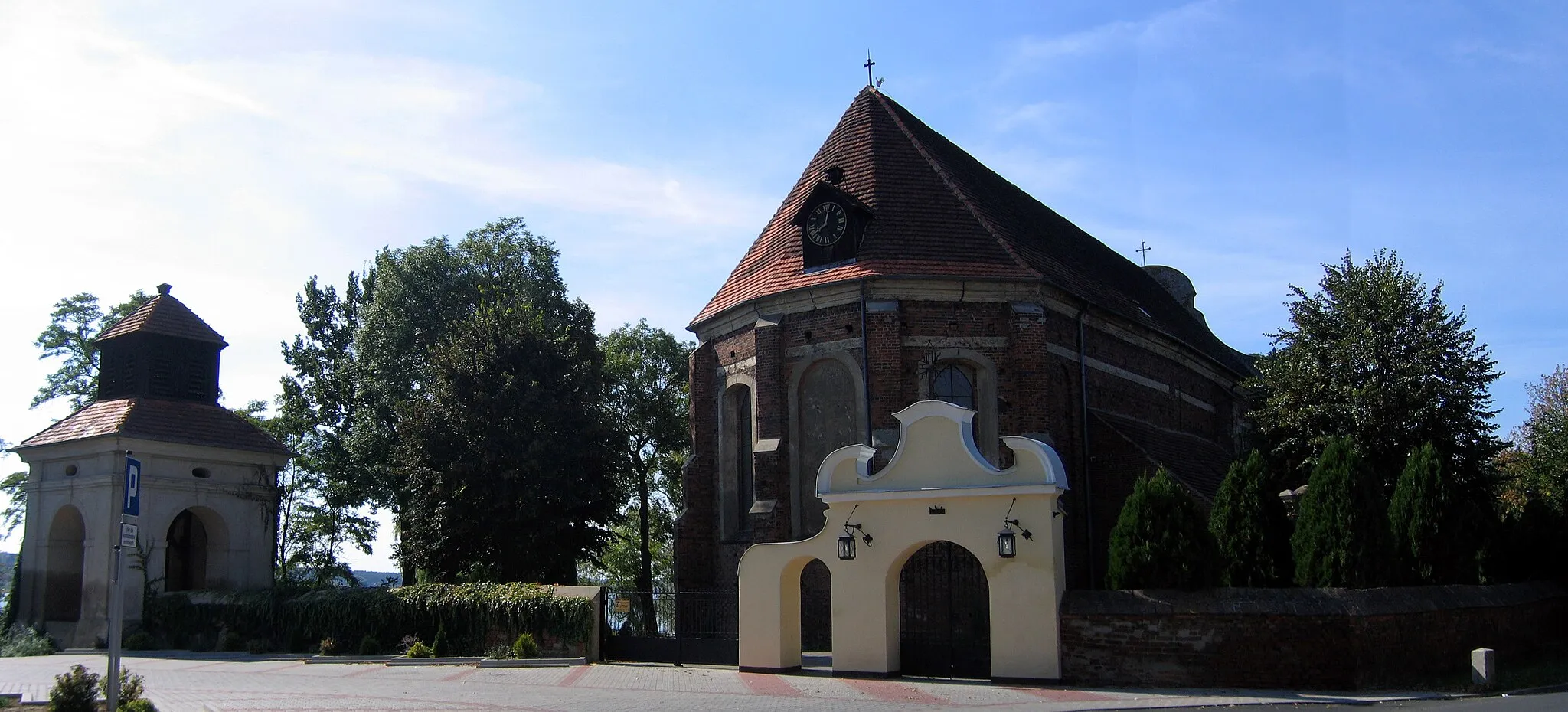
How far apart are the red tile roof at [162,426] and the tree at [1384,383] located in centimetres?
2433

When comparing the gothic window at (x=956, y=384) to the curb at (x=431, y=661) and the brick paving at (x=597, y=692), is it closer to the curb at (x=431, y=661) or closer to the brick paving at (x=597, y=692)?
the brick paving at (x=597, y=692)

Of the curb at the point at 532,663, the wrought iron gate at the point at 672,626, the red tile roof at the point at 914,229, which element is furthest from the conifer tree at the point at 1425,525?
the curb at the point at 532,663

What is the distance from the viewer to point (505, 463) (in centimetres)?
2864

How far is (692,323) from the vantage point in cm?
2792

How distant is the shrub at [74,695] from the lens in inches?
525

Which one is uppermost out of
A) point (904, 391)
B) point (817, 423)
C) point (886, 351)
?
point (886, 351)

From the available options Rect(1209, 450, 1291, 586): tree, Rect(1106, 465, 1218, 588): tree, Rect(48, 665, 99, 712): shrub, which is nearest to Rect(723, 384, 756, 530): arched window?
Rect(1106, 465, 1218, 588): tree

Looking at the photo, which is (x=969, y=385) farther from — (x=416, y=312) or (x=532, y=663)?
(x=416, y=312)

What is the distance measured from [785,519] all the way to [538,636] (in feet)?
17.2

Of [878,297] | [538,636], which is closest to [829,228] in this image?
[878,297]

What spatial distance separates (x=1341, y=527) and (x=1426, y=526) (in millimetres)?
2756

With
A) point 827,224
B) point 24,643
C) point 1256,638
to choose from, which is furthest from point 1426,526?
point 24,643

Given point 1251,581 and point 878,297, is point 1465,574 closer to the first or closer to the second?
point 1251,581

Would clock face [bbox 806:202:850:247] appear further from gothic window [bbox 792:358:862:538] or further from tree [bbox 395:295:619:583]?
tree [bbox 395:295:619:583]
